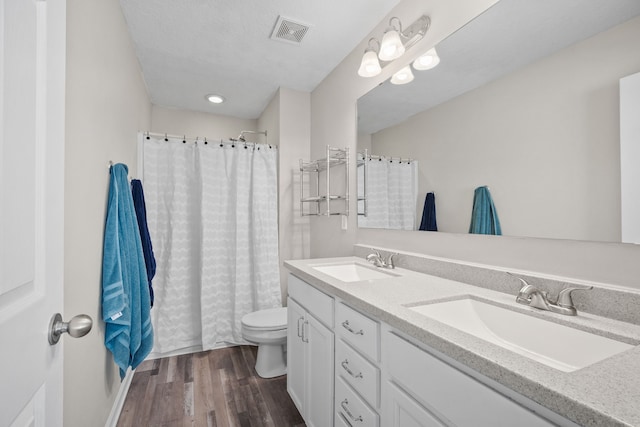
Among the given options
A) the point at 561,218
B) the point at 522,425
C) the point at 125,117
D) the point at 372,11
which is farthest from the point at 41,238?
the point at 372,11

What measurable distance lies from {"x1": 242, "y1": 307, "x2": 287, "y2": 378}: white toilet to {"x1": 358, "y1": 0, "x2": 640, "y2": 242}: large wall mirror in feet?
4.26

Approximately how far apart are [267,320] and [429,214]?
1.41 metres

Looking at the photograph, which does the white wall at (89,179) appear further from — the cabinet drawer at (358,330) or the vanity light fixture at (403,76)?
the vanity light fixture at (403,76)

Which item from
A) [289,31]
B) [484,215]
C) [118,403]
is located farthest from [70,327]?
[289,31]

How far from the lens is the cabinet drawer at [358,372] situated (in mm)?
976

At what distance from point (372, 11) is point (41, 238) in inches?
78.3

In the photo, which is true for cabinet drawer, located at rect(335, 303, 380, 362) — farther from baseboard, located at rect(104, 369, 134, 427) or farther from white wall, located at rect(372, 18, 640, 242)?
baseboard, located at rect(104, 369, 134, 427)

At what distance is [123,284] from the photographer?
1.45 metres

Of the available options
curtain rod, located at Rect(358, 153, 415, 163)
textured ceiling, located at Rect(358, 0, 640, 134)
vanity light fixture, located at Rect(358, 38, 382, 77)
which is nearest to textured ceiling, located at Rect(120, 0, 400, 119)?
vanity light fixture, located at Rect(358, 38, 382, 77)

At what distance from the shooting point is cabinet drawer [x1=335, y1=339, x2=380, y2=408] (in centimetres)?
98

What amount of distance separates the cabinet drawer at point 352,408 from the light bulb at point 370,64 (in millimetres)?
1679

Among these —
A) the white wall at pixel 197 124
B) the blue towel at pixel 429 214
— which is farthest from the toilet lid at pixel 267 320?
the white wall at pixel 197 124

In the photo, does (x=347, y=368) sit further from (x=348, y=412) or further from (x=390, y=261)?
(x=390, y=261)

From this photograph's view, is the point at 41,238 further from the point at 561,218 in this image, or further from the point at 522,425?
the point at 561,218
